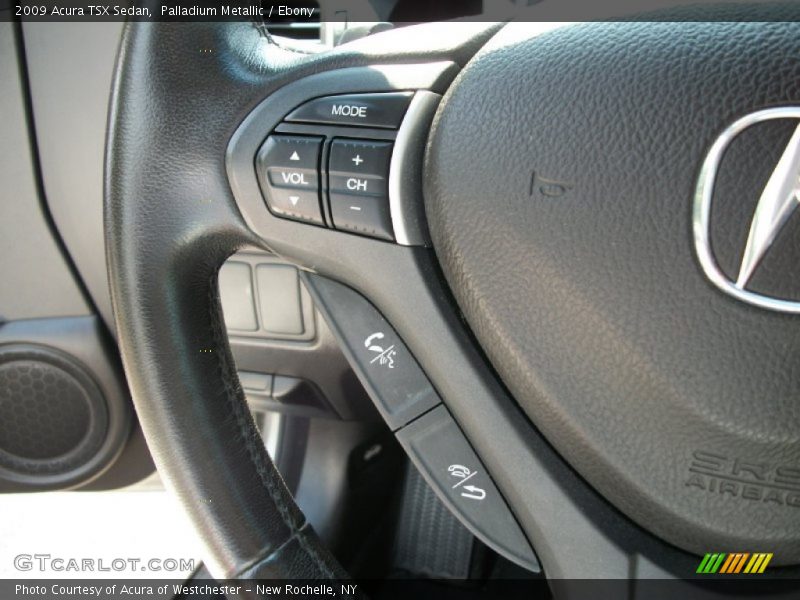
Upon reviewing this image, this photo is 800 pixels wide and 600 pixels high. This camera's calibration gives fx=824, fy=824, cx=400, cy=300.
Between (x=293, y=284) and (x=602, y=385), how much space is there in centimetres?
49

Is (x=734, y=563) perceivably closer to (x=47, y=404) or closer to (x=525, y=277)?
(x=525, y=277)

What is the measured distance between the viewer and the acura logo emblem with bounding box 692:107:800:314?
604mm

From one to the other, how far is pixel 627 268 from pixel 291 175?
317mm

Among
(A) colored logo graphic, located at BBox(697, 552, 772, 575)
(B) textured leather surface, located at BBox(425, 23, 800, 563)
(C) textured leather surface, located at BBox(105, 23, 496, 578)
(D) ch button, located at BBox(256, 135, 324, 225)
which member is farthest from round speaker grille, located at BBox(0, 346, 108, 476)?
(A) colored logo graphic, located at BBox(697, 552, 772, 575)

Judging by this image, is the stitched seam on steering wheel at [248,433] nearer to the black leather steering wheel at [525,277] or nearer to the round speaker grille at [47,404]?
the black leather steering wheel at [525,277]

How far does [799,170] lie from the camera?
0.60 metres

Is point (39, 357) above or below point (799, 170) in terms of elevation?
below

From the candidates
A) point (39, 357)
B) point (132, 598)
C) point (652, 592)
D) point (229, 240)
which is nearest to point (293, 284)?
point (229, 240)

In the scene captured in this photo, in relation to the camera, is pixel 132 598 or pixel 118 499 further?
pixel 118 499

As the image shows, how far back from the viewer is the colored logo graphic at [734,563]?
2.21 ft

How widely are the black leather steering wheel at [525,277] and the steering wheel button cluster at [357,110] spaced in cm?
1

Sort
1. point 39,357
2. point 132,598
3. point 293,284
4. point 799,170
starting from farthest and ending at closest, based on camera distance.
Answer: point 132,598, point 39,357, point 293,284, point 799,170

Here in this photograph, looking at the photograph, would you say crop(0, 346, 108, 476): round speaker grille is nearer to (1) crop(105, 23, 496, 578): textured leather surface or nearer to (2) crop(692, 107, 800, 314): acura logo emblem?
(1) crop(105, 23, 496, 578): textured leather surface

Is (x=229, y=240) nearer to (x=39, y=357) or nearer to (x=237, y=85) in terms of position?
(x=237, y=85)
